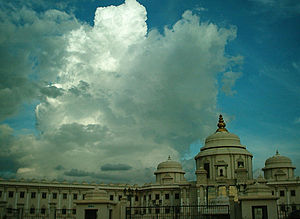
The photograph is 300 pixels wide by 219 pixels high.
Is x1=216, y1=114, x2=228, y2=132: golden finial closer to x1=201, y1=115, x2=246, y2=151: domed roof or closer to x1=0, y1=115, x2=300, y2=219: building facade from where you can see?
x1=0, y1=115, x2=300, y2=219: building facade

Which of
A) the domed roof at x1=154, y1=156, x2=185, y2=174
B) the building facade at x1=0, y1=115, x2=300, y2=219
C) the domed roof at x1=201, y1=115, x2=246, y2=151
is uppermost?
the domed roof at x1=201, y1=115, x2=246, y2=151

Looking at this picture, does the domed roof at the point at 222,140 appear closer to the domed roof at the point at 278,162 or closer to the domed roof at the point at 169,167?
the domed roof at the point at 278,162

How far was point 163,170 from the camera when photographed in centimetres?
7988

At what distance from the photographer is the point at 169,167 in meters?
80.1

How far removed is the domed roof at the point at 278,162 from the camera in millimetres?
72906

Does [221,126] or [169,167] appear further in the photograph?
[169,167]

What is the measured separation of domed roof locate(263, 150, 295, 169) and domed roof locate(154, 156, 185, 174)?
18.3 m

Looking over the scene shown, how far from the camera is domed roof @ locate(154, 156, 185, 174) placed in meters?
79.6

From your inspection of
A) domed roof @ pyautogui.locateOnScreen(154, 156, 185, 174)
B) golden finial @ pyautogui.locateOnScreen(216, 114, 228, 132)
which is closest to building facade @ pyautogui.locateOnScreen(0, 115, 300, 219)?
golden finial @ pyautogui.locateOnScreen(216, 114, 228, 132)

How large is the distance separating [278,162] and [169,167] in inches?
891

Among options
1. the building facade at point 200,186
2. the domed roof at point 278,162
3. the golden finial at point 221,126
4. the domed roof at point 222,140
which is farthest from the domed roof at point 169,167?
the domed roof at point 278,162

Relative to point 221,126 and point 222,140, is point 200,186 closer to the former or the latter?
point 222,140

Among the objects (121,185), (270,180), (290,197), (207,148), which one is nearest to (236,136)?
(207,148)

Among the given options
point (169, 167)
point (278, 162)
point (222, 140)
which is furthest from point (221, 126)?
point (169, 167)
